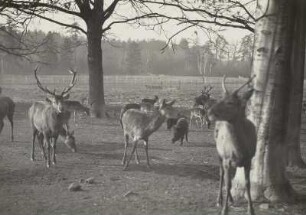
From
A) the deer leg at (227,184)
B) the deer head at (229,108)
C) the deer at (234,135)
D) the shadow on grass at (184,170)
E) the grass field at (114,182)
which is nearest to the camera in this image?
the deer head at (229,108)

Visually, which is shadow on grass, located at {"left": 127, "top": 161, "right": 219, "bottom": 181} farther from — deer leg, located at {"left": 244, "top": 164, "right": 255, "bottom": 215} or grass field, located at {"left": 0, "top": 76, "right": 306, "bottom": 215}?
deer leg, located at {"left": 244, "top": 164, "right": 255, "bottom": 215}

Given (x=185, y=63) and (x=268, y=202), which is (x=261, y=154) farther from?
(x=185, y=63)

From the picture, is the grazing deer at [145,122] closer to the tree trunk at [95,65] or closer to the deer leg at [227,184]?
the deer leg at [227,184]

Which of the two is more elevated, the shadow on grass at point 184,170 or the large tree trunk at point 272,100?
the large tree trunk at point 272,100

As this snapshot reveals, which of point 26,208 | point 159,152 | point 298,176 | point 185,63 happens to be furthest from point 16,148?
point 185,63

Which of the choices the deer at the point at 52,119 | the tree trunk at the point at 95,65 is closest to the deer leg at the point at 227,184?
the deer at the point at 52,119

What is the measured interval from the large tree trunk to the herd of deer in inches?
21.8

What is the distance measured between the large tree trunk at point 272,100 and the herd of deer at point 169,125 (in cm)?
55

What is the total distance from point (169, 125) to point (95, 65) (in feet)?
18.0

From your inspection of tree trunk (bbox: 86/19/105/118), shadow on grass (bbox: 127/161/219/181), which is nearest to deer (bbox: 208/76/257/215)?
shadow on grass (bbox: 127/161/219/181)

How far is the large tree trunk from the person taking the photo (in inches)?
310

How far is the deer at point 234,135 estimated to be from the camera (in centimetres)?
673

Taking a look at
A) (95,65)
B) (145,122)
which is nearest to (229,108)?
(145,122)

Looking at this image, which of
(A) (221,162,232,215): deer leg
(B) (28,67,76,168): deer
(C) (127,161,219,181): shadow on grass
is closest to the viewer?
(A) (221,162,232,215): deer leg
